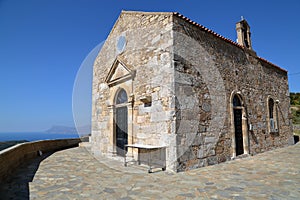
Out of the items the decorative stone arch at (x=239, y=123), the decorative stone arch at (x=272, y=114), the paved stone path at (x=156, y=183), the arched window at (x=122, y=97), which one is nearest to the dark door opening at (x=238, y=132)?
the decorative stone arch at (x=239, y=123)

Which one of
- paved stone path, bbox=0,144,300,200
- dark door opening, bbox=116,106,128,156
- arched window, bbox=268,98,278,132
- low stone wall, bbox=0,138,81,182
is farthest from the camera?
arched window, bbox=268,98,278,132

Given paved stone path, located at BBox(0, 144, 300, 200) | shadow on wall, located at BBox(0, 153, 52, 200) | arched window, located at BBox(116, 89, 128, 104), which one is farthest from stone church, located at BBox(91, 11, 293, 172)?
shadow on wall, located at BBox(0, 153, 52, 200)

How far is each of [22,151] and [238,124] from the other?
7.48 meters

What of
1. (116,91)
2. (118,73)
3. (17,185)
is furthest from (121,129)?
(17,185)

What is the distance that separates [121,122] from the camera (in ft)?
23.0

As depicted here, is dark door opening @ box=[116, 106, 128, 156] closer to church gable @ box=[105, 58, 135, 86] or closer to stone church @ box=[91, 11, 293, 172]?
stone church @ box=[91, 11, 293, 172]

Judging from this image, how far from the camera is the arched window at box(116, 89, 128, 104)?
6988 mm

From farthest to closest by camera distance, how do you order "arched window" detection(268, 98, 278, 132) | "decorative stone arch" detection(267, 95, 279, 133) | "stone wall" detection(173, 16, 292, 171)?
1. "arched window" detection(268, 98, 278, 132)
2. "decorative stone arch" detection(267, 95, 279, 133)
3. "stone wall" detection(173, 16, 292, 171)

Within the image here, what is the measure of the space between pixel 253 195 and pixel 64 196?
3.09m

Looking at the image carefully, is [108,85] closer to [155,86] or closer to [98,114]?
[98,114]

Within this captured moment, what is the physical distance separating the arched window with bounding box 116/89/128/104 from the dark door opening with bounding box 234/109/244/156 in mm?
3976

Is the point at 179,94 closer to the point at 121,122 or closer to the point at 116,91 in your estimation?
the point at 121,122

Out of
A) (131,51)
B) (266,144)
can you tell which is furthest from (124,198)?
(266,144)

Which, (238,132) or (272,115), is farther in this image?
(272,115)
